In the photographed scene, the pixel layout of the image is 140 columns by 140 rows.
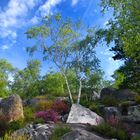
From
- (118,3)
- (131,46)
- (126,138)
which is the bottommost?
(126,138)

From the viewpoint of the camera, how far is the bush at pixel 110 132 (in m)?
19.8

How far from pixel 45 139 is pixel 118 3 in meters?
8.28

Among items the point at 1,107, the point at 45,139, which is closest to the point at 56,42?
the point at 1,107

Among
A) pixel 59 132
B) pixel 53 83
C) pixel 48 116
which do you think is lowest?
pixel 59 132

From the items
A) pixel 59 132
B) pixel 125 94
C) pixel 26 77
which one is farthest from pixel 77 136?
pixel 26 77

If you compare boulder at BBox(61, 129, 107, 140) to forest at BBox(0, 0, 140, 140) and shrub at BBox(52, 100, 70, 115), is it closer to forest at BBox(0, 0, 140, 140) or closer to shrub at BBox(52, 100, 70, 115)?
forest at BBox(0, 0, 140, 140)

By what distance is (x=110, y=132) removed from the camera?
19906 millimetres

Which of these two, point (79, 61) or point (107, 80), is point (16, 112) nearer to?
point (79, 61)

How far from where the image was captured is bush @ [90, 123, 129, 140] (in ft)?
64.9

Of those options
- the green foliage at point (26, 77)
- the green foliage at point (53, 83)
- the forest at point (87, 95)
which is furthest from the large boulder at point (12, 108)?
the green foliage at point (26, 77)

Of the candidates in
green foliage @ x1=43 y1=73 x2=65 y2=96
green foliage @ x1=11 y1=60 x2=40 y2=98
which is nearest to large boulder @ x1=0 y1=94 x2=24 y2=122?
green foliage @ x1=43 y1=73 x2=65 y2=96

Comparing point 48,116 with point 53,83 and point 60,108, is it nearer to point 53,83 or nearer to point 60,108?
point 60,108

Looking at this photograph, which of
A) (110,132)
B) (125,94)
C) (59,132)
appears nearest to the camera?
(59,132)

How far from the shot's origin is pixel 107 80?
61.8m
